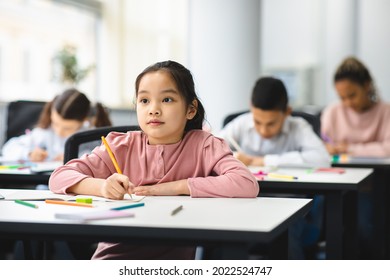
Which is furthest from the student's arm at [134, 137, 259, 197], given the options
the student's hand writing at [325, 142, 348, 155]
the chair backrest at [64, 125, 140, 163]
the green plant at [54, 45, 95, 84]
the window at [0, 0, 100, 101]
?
the green plant at [54, 45, 95, 84]

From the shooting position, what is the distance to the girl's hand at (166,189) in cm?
166

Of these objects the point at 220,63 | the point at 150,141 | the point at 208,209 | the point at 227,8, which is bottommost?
the point at 208,209

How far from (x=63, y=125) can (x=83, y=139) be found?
974 mm

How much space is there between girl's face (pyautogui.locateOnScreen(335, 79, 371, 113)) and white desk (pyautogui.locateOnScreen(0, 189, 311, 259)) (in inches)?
101

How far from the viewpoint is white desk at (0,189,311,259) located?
117 centimetres

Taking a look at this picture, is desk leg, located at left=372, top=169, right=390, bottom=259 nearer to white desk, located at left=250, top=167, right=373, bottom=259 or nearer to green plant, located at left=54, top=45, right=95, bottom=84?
white desk, located at left=250, top=167, right=373, bottom=259

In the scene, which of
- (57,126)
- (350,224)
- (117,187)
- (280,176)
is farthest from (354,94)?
(117,187)

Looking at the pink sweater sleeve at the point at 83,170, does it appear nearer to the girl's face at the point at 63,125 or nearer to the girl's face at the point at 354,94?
the girl's face at the point at 63,125

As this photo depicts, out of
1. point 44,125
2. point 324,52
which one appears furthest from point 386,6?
point 44,125

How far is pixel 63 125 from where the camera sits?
3.08 m

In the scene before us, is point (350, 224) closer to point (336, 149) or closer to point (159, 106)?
point (336, 149)
